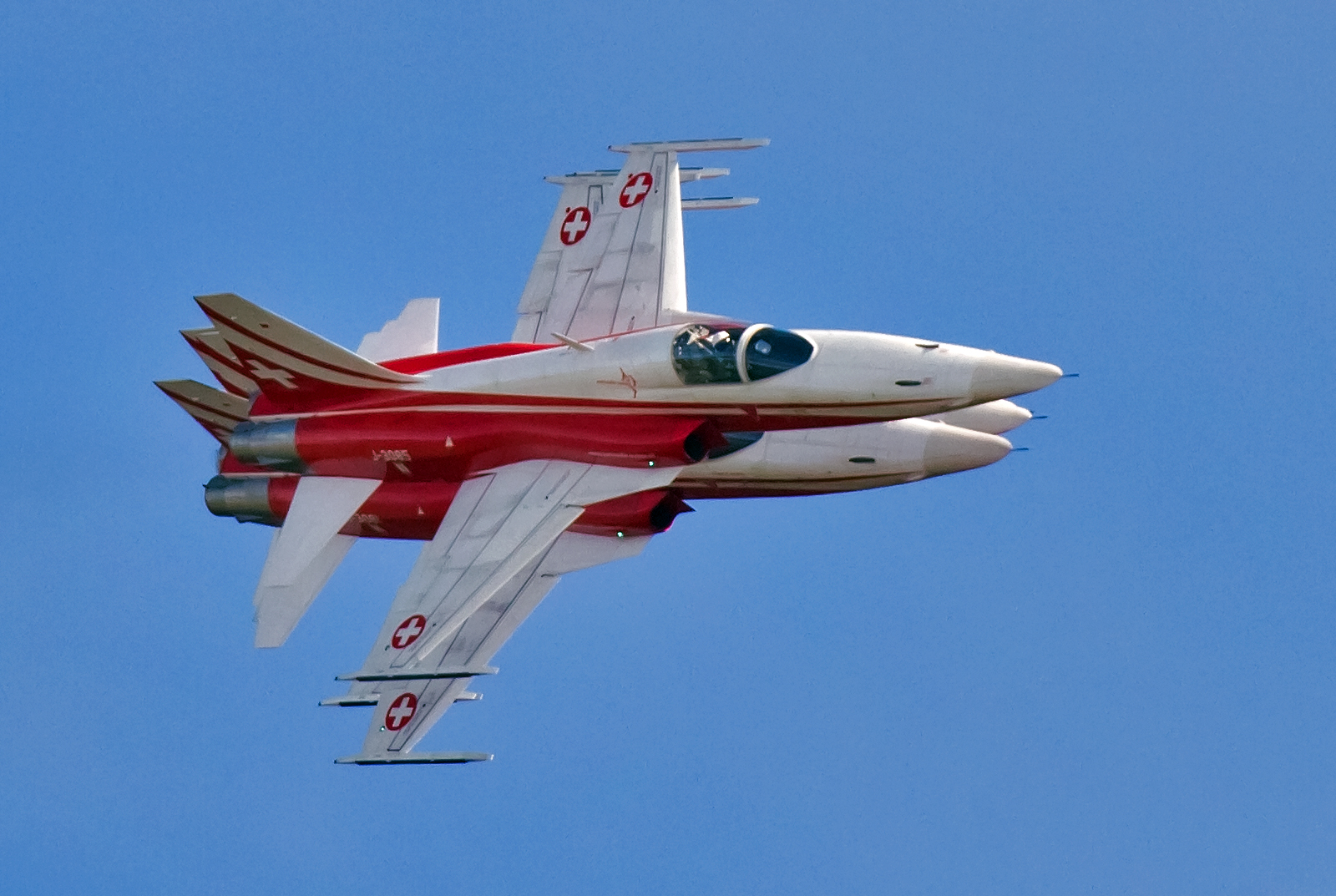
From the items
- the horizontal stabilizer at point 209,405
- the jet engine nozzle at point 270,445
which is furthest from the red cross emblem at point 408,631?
the horizontal stabilizer at point 209,405

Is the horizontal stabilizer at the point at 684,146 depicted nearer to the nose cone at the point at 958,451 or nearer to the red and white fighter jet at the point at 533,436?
the red and white fighter jet at the point at 533,436

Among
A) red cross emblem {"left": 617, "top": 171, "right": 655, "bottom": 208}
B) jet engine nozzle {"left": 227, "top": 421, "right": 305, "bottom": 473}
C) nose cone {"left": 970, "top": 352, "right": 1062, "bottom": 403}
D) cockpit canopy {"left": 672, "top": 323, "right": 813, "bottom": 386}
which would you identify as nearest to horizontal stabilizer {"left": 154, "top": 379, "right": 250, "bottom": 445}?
jet engine nozzle {"left": 227, "top": 421, "right": 305, "bottom": 473}

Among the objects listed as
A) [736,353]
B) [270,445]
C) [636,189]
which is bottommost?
[270,445]

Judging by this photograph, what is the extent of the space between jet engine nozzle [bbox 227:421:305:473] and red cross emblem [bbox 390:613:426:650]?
146 inches

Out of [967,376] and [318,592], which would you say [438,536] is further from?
[967,376]

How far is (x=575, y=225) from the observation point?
148 feet

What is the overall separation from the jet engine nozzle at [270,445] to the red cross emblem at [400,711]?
Result: 14.8 ft

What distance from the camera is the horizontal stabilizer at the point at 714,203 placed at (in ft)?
152

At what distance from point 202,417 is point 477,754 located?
26.3 ft

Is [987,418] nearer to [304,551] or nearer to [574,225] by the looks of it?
[574,225]

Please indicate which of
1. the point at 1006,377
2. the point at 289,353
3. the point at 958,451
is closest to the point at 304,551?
the point at 289,353

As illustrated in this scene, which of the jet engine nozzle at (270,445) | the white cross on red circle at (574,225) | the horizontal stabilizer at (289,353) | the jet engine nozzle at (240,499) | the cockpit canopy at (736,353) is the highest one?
the white cross on red circle at (574,225)

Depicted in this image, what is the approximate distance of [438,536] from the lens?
4122cm

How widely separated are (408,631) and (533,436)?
352cm
